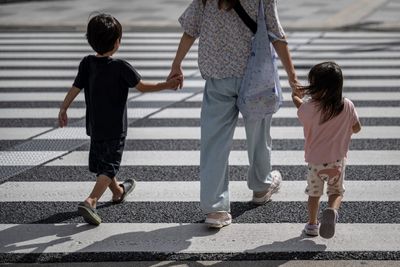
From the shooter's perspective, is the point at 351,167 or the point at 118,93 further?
the point at 351,167

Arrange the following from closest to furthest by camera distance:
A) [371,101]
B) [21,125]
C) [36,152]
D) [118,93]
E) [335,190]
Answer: [335,190], [118,93], [36,152], [21,125], [371,101]

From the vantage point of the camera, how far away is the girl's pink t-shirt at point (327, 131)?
14.1 feet

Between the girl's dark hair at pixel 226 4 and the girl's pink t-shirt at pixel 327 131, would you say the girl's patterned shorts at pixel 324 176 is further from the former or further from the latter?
the girl's dark hair at pixel 226 4

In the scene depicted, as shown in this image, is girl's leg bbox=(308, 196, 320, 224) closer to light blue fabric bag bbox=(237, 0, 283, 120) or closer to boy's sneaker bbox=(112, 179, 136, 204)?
light blue fabric bag bbox=(237, 0, 283, 120)

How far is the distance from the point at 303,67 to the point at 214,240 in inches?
274

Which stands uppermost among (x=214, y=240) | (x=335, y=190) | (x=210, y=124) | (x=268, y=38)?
(x=268, y=38)

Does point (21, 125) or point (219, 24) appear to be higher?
point (219, 24)

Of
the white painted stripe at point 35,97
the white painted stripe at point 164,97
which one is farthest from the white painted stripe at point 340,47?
the white painted stripe at point 35,97

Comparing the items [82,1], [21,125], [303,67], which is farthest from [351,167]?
[82,1]

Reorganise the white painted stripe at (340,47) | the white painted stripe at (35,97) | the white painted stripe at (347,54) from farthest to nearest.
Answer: the white painted stripe at (340,47) < the white painted stripe at (347,54) < the white painted stripe at (35,97)

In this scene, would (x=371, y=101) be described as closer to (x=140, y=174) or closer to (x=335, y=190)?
(x=140, y=174)

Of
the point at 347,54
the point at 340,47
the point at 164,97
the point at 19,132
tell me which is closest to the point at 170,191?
the point at 19,132

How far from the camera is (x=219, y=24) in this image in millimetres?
4578

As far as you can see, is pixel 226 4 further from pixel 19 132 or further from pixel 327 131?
pixel 19 132
